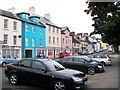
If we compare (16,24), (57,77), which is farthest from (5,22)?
(57,77)

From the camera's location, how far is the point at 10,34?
39.4 meters

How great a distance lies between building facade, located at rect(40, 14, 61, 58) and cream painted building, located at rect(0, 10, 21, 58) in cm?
1266

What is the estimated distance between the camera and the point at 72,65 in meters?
19.0

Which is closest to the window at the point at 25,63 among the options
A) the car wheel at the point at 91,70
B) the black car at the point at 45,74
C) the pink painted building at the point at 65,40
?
the black car at the point at 45,74

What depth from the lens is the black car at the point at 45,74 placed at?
1076cm

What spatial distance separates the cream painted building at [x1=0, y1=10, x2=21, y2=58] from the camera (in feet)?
123

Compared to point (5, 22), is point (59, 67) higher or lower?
lower

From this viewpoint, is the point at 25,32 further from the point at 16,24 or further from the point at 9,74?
the point at 9,74

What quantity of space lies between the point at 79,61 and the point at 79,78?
8.02 metres

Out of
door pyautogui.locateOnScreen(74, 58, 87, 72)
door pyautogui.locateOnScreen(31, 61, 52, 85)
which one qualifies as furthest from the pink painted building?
door pyautogui.locateOnScreen(31, 61, 52, 85)

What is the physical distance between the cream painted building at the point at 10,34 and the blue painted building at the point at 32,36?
1.67 m

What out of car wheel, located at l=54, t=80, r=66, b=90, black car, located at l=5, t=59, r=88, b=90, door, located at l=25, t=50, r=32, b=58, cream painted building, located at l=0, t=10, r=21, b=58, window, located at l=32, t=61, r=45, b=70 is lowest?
car wheel, located at l=54, t=80, r=66, b=90

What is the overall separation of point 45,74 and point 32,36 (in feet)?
116

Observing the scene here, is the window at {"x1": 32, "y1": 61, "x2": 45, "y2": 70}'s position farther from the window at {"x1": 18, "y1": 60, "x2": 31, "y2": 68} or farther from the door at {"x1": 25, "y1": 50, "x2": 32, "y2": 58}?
the door at {"x1": 25, "y1": 50, "x2": 32, "y2": 58}
